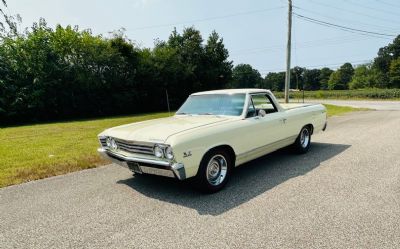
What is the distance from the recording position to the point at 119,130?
5.22 meters

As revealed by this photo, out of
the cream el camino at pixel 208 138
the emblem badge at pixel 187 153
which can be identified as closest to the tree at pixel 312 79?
the cream el camino at pixel 208 138

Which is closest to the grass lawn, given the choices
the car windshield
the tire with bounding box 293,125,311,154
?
the car windshield

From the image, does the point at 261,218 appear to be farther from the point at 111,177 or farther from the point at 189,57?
the point at 189,57

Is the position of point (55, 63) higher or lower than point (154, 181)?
higher

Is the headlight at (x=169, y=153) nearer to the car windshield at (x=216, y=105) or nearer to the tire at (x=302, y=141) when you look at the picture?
the car windshield at (x=216, y=105)

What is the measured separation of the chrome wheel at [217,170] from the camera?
4.73m

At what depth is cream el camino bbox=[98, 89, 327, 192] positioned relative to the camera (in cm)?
425

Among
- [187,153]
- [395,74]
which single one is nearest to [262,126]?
[187,153]

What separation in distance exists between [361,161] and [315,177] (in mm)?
1599

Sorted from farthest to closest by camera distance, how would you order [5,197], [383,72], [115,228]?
1. [383,72]
2. [5,197]
3. [115,228]

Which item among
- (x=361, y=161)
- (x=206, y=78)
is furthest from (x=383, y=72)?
(x=361, y=161)

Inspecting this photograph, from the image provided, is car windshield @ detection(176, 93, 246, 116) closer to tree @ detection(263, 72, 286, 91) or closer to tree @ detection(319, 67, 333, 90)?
tree @ detection(263, 72, 286, 91)

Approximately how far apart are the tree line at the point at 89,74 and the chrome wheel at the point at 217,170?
1907cm

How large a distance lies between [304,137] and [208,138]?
3523 mm
